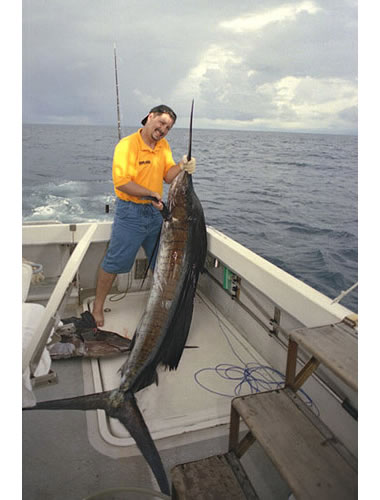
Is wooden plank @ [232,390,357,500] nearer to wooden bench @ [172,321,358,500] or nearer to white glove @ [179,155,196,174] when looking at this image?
wooden bench @ [172,321,358,500]

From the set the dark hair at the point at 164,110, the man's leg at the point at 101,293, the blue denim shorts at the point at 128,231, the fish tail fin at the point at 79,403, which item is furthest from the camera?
the man's leg at the point at 101,293

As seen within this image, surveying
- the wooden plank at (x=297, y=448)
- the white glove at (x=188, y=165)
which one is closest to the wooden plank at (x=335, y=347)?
the wooden plank at (x=297, y=448)

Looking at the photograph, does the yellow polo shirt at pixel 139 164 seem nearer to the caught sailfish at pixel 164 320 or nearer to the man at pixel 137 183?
the man at pixel 137 183

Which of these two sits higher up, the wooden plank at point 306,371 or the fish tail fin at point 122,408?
the wooden plank at point 306,371

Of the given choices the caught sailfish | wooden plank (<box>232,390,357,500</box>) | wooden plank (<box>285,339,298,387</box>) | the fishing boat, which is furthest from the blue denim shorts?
wooden plank (<box>232,390,357,500</box>)

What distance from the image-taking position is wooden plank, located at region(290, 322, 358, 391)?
43.6 inches

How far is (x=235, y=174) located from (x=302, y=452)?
42.1ft

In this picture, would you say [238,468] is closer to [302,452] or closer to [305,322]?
[302,452]

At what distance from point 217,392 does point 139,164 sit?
1652 mm

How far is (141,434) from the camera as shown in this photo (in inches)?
67.3

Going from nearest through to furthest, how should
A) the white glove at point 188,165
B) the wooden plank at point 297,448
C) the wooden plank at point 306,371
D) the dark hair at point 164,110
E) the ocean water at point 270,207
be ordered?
the wooden plank at point 297,448
the wooden plank at point 306,371
the white glove at point 188,165
the dark hair at point 164,110
the ocean water at point 270,207

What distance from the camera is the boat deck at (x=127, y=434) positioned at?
154 cm

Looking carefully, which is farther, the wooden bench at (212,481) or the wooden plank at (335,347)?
the wooden bench at (212,481)

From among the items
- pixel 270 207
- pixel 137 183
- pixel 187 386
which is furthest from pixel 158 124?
pixel 270 207
